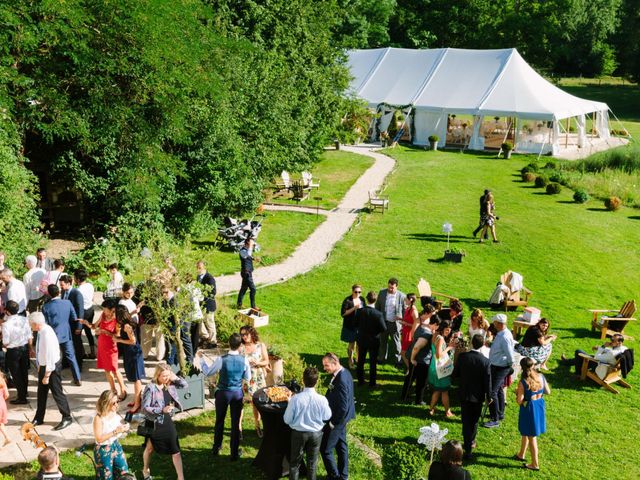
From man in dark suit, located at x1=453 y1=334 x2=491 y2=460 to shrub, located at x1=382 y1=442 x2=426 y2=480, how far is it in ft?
5.08

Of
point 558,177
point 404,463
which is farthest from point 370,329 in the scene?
point 558,177

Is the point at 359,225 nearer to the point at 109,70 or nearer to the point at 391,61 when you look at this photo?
the point at 109,70

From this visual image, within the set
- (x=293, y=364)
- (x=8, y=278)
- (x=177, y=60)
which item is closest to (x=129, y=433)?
(x=293, y=364)

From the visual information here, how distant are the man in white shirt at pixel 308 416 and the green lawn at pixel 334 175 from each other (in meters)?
16.9

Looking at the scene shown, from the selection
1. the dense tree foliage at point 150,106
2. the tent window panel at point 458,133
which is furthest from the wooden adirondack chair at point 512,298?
the tent window panel at point 458,133

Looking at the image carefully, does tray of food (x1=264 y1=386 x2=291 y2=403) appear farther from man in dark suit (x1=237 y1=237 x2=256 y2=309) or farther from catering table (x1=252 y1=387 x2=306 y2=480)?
man in dark suit (x1=237 y1=237 x2=256 y2=309)

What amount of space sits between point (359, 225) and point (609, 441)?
12933 millimetres

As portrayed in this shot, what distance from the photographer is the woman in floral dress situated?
880 centimetres

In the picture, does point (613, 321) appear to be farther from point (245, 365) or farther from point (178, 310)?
point (178, 310)

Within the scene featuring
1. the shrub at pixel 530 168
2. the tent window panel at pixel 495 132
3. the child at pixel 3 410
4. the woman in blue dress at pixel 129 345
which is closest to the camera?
the child at pixel 3 410

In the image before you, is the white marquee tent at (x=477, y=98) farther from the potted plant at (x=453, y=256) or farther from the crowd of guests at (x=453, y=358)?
the crowd of guests at (x=453, y=358)

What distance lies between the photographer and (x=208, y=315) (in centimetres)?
1141

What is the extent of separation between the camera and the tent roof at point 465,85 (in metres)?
34.1

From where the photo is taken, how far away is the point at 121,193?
1697 cm
